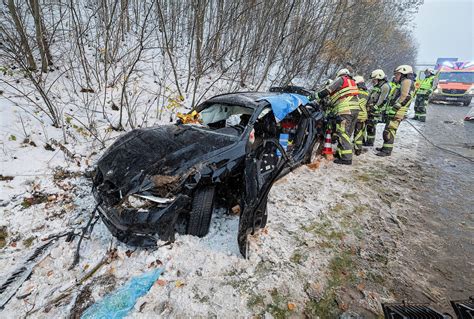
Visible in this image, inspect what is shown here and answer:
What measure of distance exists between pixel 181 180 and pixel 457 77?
693 inches

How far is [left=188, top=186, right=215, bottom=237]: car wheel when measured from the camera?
257cm

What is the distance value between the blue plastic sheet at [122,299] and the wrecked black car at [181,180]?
1.01 feet

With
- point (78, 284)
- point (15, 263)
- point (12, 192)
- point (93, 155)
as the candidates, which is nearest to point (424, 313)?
point (78, 284)

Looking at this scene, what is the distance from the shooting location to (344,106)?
5.15m

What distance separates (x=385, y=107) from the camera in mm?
6570

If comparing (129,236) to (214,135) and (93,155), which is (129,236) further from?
(93,155)

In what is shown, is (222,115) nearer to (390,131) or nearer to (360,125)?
(360,125)

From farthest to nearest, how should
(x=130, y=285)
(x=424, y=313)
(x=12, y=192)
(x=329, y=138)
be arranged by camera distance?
(x=329, y=138)
(x=12, y=192)
(x=130, y=285)
(x=424, y=313)

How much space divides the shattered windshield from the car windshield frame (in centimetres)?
1592

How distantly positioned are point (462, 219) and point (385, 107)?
3.76 metres

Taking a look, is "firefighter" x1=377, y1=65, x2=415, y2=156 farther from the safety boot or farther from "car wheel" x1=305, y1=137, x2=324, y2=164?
"car wheel" x1=305, y1=137, x2=324, y2=164

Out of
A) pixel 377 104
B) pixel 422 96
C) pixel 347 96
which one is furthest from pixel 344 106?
pixel 422 96

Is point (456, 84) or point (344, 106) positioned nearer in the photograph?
point (344, 106)

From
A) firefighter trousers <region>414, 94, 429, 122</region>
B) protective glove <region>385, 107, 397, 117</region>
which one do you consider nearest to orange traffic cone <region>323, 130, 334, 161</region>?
protective glove <region>385, 107, 397, 117</region>
